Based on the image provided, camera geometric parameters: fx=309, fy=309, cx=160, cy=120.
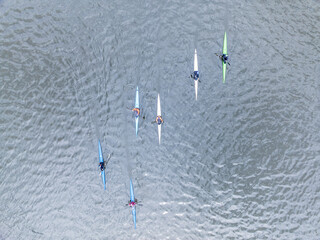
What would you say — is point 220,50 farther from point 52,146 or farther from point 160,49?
point 52,146

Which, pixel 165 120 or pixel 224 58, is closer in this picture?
pixel 224 58

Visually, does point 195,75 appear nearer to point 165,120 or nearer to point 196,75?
point 196,75

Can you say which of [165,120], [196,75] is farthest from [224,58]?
[165,120]

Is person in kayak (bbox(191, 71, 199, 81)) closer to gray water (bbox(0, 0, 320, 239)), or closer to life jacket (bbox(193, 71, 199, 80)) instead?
life jacket (bbox(193, 71, 199, 80))

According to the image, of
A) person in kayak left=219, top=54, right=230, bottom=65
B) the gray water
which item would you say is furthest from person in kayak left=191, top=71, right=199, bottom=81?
person in kayak left=219, top=54, right=230, bottom=65

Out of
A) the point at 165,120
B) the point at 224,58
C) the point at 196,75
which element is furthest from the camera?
the point at 165,120

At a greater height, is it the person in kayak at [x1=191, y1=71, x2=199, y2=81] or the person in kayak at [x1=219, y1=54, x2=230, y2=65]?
the person in kayak at [x1=219, y1=54, x2=230, y2=65]

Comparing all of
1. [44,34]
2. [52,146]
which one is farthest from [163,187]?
[44,34]

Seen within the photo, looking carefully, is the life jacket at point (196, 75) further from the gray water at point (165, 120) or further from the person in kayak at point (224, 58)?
the person in kayak at point (224, 58)
